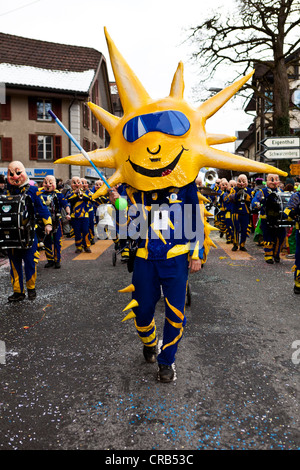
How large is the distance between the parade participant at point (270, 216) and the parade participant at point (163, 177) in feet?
16.8

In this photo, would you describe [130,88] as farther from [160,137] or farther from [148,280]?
[148,280]

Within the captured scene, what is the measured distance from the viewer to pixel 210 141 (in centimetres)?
330

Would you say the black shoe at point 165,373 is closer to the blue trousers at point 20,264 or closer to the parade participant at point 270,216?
the blue trousers at point 20,264

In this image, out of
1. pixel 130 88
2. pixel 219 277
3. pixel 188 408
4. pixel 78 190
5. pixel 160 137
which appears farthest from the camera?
pixel 78 190

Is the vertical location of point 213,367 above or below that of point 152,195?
below

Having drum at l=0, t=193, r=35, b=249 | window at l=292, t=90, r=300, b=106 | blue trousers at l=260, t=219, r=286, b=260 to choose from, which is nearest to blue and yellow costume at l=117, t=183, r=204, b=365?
drum at l=0, t=193, r=35, b=249

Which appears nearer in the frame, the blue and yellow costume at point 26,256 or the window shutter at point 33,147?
the blue and yellow costume at point 26,256

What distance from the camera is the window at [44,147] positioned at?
2509cm

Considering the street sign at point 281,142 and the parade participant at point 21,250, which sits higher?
the street sign at point 281,142

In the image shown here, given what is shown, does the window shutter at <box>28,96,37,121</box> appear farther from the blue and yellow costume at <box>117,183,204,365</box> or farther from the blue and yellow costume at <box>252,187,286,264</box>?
the blue and yellow costume at <box>117,183,204,365</box>

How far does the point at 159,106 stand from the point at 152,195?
0.70 meters

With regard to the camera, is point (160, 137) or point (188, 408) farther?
point (160, 137)

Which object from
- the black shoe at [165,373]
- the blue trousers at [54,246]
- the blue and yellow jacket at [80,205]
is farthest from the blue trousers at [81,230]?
the black shoe at [165,373]

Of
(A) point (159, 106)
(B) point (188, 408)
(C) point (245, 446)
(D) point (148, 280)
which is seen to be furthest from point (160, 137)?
(C) point (245, 446)
